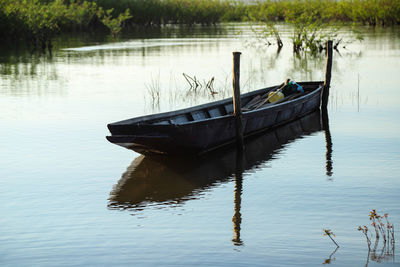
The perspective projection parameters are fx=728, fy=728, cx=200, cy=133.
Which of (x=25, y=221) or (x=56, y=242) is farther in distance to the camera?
(x=25, y=221)

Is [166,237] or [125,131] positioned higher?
[125,131]

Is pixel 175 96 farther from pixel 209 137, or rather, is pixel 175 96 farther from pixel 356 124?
pixel 209 137

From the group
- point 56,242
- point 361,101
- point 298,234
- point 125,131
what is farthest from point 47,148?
point 361,101

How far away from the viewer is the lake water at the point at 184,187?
7.40 meters

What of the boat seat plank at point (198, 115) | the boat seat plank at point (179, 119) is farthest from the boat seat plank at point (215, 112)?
the boat seat plank at point (179, 119)

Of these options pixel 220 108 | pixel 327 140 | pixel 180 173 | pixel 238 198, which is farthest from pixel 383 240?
pixel 220 108

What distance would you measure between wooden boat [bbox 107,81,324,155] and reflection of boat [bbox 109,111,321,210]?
0.20 metres

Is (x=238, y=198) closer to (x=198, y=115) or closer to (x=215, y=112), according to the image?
(x=198, y=115)

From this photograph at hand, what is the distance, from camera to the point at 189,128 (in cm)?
1148

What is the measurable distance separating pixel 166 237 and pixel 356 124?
832 cm

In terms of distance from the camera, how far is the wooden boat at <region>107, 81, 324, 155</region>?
442 inches

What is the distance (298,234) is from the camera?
25.6 feet

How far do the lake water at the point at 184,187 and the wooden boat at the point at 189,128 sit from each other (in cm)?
26

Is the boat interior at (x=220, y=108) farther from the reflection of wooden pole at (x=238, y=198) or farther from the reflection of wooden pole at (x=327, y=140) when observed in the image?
the reflection of wooden pole at (x=238, y=198)
